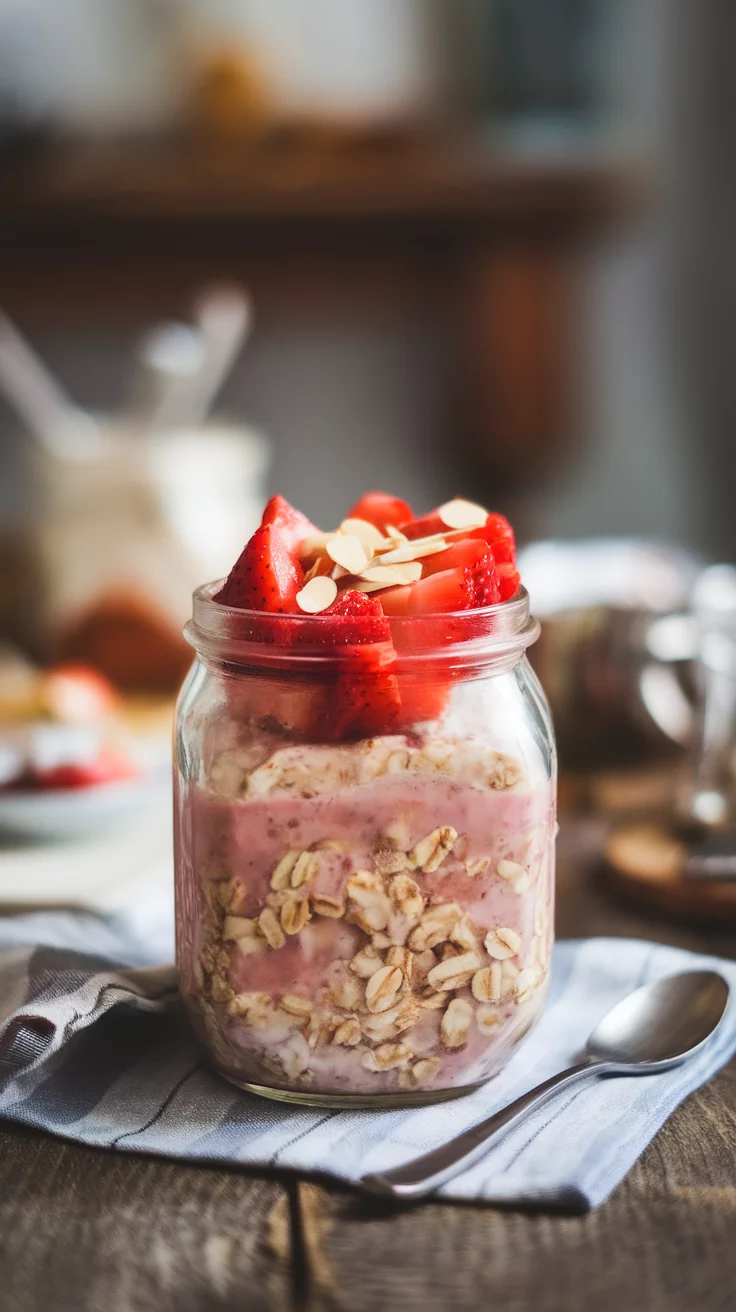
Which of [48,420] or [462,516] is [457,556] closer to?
[462,516]

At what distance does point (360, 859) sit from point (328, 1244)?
0.50 ft

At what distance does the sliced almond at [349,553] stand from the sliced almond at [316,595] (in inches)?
0.6

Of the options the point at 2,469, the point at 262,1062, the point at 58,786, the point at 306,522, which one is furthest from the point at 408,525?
the point at 2,469

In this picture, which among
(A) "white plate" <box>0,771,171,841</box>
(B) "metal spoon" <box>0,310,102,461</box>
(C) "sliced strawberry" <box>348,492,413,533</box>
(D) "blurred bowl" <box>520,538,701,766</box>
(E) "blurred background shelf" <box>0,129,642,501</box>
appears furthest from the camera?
(E) "blurred background shelf" <box>0,129,642,501</box>

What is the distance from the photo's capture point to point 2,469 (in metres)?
2.67

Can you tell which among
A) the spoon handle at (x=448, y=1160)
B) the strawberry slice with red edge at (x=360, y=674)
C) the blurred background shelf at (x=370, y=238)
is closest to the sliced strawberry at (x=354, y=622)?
the strawberry slice with red edge at (x=360, y=674)

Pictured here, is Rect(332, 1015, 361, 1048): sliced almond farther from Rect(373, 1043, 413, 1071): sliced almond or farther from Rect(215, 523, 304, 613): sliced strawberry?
Rect(215, 523, 304, 613): sliced strawberry

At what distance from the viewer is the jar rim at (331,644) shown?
1.90 feet

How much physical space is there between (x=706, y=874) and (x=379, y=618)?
401 millimetres

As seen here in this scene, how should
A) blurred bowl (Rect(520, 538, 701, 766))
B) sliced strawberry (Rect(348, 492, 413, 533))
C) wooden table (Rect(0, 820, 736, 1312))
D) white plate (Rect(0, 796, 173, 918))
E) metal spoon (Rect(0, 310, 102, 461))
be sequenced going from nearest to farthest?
wooden table (Rect(0, 820, 736, 1312)) < sliced strawberry (Rect(348, 492, 413, 533)) < white plate (Rect(0, 796, 173, 918)) < blurred bowl (Rect(520, 538, 701, 766)) < metal spoon (Rect(0, 310, 102, 461))

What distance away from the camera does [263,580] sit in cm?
60

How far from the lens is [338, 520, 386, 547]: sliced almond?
647 millimetres

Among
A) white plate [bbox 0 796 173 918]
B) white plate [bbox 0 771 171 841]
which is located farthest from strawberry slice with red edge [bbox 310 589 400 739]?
white plate [bbox 0 771 171 841]

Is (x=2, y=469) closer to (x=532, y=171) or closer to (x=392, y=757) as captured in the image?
(x=532, y=171)
